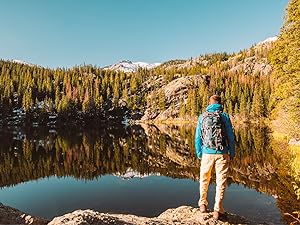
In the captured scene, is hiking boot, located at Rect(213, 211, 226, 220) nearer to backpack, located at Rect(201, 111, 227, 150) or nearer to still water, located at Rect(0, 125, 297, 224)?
backpack, located at Rect(201, 111, 227, 150)

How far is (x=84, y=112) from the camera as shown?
500 feet

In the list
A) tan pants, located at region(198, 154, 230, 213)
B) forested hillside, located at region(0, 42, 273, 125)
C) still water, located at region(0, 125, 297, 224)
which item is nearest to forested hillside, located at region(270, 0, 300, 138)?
still water, located at region(0, 125, 297, 224)

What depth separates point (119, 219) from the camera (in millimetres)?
9625

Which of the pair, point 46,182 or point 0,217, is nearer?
point 0,217

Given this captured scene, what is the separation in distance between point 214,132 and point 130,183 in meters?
23.2

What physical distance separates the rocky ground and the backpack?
227cm

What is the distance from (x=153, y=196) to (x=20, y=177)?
54.5 ft

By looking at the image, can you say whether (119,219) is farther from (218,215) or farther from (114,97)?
(114,97)

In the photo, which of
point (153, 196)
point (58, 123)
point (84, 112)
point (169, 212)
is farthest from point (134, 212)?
point (84, 112)

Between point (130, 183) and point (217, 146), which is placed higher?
point (217, 146)

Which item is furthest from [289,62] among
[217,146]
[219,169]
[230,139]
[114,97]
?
[114,97]

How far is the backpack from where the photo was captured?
33.0 ft

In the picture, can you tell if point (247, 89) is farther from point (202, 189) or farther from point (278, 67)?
point (202, 189)

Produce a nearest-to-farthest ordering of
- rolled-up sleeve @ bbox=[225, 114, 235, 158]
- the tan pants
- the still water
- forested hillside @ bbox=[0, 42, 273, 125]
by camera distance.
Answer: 1. the tan pants
2. rolled-up sleeve @ bbox=[225, 114, 235, 158]
3. the still water
4. forested hillside @ bbox=[0, 42, 273, 125]
